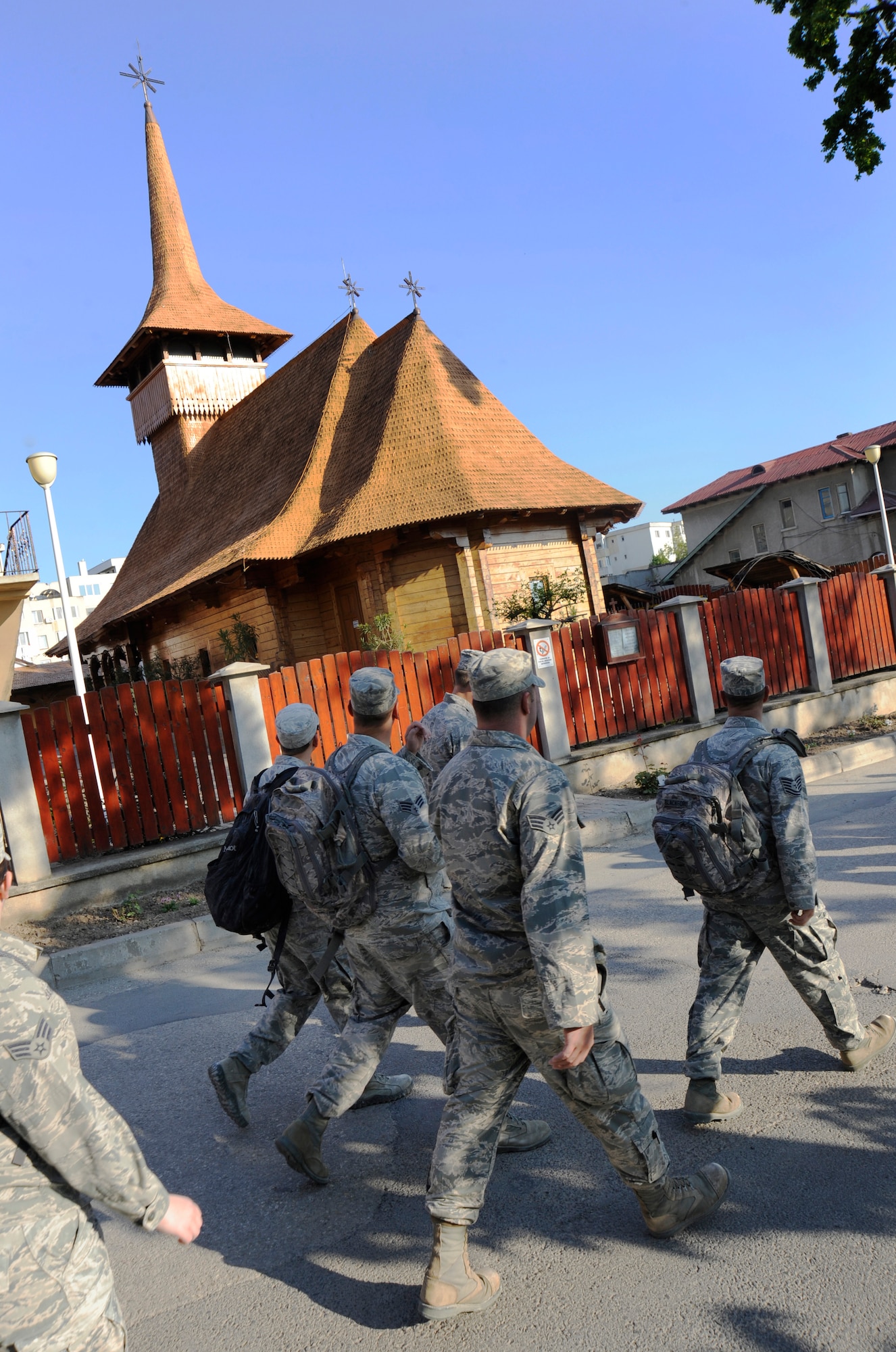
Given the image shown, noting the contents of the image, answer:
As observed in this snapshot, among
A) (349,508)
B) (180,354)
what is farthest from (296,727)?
(180,354)

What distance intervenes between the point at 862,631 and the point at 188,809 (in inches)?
412

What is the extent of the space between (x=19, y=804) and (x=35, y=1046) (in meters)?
7.13

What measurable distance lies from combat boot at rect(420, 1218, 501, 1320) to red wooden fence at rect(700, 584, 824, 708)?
410 inches

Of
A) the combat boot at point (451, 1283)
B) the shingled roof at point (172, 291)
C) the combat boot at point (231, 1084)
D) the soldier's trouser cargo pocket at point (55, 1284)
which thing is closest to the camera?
the soldier's trouser cargo pocket at point (55, 1284)

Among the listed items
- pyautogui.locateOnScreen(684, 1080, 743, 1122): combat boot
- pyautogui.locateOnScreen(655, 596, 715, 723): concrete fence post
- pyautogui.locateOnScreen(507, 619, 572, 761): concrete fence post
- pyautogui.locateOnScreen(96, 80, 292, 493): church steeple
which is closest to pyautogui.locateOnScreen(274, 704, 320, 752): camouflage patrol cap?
pyautogui.locateOnScreen(684, 1080, 743, 1122): combat boot

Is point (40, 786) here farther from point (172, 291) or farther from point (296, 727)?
point (172, 291)

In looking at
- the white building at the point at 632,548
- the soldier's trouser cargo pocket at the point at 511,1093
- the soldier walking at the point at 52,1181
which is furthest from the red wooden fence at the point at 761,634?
the white building at the point at 632,548

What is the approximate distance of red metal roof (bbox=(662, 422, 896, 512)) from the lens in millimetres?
37781

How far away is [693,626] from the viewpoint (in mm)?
12195

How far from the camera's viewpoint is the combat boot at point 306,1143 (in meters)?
3.40

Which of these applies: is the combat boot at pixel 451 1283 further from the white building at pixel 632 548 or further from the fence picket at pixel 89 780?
the white building at pixel 632 548

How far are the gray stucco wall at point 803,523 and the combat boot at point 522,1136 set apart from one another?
111 feet

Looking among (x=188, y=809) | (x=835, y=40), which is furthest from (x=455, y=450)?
(x=188, y=809)

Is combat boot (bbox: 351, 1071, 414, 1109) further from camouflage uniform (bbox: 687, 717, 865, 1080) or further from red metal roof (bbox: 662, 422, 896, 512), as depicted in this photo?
red metal roof (bbox: 662, 422, 896, 512)
